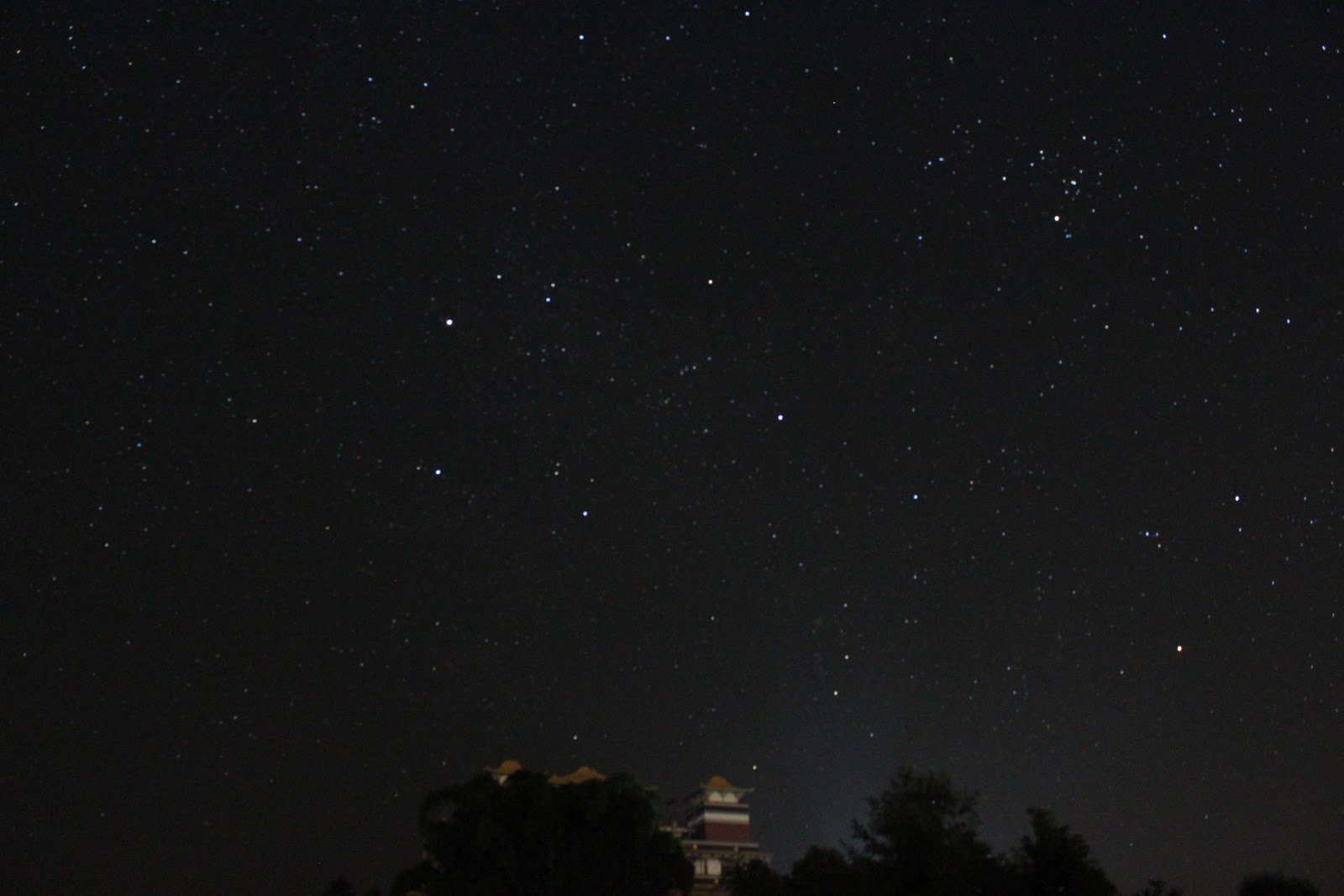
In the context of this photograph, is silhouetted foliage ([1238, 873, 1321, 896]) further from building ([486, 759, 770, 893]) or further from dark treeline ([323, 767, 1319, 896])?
building ([486, 759, 770, 893])

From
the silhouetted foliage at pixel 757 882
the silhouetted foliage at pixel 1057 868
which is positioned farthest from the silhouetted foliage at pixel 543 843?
the silhouetted foliage at pixel 1057 868

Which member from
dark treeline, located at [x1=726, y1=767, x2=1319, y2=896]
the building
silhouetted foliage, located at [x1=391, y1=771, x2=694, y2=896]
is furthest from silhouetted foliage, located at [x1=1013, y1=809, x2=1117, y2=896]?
the building

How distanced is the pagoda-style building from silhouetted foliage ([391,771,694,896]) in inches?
802

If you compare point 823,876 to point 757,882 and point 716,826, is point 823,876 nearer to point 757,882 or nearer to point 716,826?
point 757,882

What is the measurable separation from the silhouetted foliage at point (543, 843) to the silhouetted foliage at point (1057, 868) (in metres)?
14.8

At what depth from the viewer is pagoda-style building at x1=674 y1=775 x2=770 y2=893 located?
53.2 metres

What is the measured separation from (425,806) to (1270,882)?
2149cm

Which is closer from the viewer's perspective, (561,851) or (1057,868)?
(1057,868)

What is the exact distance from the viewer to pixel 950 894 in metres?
18.9

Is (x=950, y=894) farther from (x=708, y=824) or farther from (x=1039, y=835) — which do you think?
(x=708, y=824)

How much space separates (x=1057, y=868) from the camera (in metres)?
19.8

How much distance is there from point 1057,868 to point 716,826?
3731cm

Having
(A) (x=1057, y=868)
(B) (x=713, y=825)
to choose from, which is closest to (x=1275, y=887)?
(A) (x=1057, y=868)

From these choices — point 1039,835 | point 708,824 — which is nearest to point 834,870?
point 1039,835
